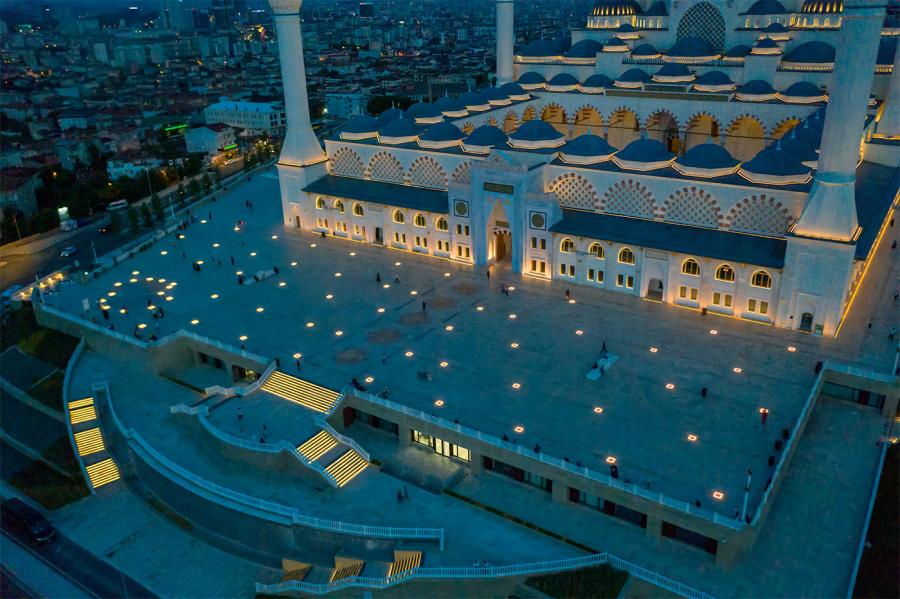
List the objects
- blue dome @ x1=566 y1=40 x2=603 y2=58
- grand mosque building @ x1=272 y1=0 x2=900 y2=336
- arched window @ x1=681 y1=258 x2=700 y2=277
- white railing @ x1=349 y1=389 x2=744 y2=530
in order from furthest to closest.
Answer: blue dome @ x1=566 y1=40 x2=603 y2=58, arched window @ x1=681 y1=258 x2=700 y2=277, grand mosque building @ x1=272 y1=0 x2=900 y2=336, white railing @ x1=349 y1=389 x2=744 y2=530

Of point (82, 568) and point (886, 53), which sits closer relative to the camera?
point (82, 568)

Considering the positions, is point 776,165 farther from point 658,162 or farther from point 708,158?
point 658,162

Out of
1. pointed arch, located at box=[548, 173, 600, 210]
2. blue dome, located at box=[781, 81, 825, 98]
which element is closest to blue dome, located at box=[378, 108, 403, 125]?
pointed arch, located at box=[548, 173, 600, 210]

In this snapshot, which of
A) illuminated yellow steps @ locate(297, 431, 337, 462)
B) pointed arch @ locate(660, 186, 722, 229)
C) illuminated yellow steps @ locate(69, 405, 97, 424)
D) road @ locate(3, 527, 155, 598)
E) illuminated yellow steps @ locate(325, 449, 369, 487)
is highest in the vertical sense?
pointed arch @ locate(660, 186, 722, 229)

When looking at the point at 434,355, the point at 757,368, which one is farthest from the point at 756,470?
the point at 434,355

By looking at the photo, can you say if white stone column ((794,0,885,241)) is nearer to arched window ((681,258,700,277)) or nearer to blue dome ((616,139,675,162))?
arched window ((681,258,700,277))

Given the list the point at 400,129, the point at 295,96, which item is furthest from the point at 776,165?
the point at 295,96
